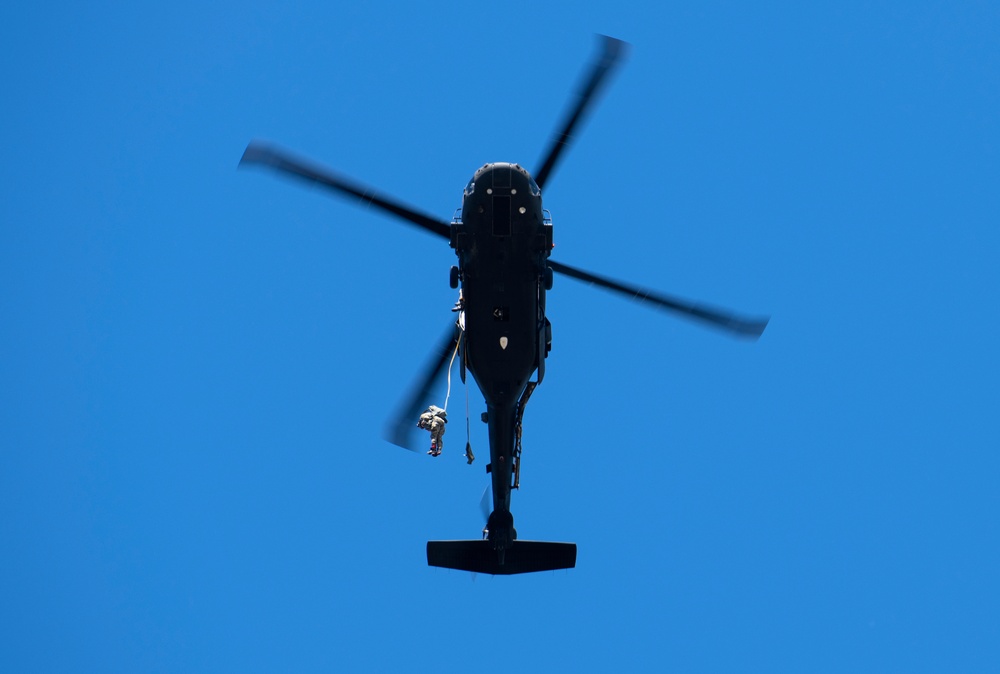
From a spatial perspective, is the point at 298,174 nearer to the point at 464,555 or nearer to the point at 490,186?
the point at 490,186

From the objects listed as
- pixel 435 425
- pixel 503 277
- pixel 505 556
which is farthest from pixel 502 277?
pixel 505 556

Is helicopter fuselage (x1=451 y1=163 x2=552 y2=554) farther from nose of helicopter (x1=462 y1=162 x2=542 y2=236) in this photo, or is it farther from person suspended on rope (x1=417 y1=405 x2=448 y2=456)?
person suspended on rope (x1=417 y1=405 x2=448 y2=456)

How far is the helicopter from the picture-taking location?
37.1 metres

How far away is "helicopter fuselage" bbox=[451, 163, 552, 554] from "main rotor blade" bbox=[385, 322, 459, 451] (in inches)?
43.9

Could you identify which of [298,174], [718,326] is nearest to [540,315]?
[718,326]

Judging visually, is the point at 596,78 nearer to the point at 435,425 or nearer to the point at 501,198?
the point at 501,198

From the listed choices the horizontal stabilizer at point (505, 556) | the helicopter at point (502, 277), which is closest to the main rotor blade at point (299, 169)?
the helicopter at point (502, 277)

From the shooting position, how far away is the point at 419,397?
40.2 metres

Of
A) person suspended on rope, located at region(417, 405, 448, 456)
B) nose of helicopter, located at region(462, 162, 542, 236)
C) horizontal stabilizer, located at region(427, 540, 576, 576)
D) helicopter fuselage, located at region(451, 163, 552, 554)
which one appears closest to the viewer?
nose of helicopter, located at region(462, 162, 542, 236)

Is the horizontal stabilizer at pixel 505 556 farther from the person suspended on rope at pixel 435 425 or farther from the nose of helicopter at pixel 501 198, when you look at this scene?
the nose of helicopter at pixel 501 198

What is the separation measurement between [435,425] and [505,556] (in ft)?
18.5

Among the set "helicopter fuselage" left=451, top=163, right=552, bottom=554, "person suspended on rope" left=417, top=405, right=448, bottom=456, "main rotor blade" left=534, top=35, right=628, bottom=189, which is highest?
"main rotor blade" left=534, top=35, right=628, bottom=189

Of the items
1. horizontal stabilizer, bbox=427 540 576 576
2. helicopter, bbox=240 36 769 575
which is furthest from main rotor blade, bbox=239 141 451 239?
horizontal stabilizer, bbox=427 540 576 576

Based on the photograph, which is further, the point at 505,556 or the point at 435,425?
the point at 505,556
